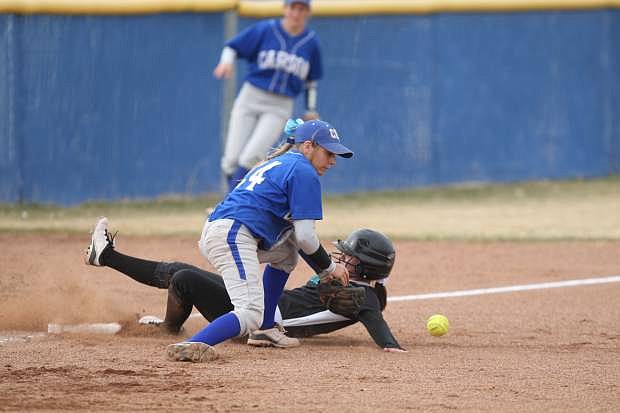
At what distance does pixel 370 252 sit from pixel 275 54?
4.68 m

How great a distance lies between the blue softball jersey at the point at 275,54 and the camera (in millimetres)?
10625

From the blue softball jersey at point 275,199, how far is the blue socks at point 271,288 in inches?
10.9

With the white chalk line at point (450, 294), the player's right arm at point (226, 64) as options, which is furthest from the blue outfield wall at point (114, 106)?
the white chalk line at point (450, 294)

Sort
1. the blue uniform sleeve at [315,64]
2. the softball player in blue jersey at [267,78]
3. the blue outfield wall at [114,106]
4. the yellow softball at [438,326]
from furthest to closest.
Answer: the blue outfield wall at [114,106] → the blue uniform sleeve at [315,64] → the softball player in blue jersey at [267,78] → the yellow softball at [438,326]

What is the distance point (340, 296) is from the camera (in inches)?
234

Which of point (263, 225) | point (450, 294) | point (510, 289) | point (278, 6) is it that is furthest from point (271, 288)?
point (278, 6)

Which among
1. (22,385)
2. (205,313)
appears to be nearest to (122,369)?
(22,385)

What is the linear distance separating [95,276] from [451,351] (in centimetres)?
322

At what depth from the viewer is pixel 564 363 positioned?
5.84 metres

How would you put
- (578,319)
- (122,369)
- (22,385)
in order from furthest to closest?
(578,319)
(122,369)
(22,385)

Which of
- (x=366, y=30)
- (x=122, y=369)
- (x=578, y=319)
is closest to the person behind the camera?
(x=122, y=369)

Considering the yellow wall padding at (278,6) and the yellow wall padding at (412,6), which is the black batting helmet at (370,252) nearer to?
the yellow wall padding at (278,6)

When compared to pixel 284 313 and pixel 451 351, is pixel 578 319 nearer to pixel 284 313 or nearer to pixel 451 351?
pixel 451 351

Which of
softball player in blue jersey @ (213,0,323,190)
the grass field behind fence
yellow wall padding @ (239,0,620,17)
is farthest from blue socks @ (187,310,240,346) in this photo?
yellow wall padding @ (239,0,620,17)
